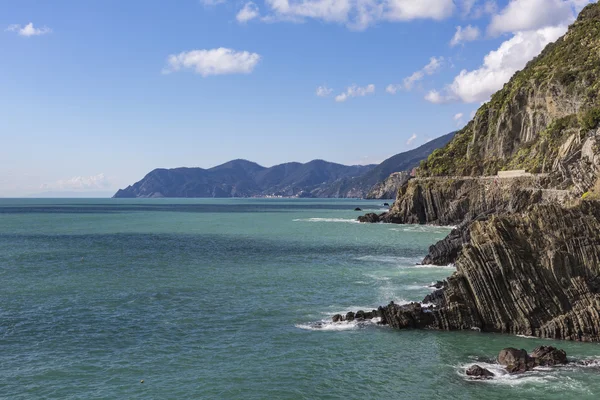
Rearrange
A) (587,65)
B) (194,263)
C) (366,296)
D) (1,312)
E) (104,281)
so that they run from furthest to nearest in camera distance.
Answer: (587,65) < (194,263) < (104,281) < (366,296) < (1,312)

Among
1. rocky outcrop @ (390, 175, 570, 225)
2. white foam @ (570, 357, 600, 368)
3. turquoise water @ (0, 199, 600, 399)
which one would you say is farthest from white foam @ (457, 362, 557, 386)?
rocky outcrop @ (390, 175, 570, 225)

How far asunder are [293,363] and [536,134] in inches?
4753

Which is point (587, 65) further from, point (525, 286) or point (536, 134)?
point (525, 286)

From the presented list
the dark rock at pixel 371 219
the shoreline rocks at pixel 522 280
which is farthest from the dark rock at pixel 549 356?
the dark rock at pixel 371 219

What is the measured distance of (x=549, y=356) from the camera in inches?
1234

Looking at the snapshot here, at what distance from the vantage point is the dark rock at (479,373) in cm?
2989

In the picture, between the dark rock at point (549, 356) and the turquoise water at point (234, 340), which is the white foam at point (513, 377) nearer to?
the turquoise water at point (234, 340)

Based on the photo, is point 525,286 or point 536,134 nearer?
point 525,286

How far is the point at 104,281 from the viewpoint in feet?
199

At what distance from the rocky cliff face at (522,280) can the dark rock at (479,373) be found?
8.47 m

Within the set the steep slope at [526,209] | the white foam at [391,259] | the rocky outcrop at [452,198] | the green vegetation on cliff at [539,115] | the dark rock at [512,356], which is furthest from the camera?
the rocky outcrop at [452,198]

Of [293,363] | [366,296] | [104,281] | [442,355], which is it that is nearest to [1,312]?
[104,281]

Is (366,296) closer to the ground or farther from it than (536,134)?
closer to the ground

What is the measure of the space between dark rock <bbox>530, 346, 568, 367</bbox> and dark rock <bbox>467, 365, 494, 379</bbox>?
3.18m
